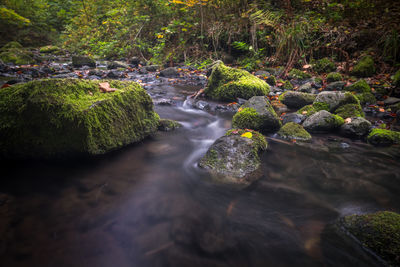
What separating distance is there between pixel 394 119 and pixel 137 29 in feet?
40.5

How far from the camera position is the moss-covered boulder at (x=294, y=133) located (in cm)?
393

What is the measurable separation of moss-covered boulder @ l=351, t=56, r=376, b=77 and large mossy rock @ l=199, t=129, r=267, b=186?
20.9ft

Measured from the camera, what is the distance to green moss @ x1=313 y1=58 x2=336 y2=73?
7.97 metres

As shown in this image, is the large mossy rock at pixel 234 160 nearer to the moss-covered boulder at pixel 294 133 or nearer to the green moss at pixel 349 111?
the moss-covered boulder at pixel 294 133

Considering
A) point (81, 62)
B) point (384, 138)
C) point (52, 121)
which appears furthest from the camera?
point (81, 62)

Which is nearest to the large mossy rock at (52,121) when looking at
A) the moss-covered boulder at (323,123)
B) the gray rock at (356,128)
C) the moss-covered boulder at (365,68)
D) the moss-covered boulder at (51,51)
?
the moss-covered boulder at (323,123)

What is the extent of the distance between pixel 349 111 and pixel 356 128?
0.69 m

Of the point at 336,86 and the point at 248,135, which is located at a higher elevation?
the point at 336,86

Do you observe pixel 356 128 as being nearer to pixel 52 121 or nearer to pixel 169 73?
pixel 52 121

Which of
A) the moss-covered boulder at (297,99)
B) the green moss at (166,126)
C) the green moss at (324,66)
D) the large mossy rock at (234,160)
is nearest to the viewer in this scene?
the large mossy rock at (234,160)

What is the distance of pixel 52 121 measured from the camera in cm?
258

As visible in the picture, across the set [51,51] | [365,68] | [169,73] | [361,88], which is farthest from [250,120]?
[51,51]

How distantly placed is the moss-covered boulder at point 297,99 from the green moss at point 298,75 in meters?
2.77

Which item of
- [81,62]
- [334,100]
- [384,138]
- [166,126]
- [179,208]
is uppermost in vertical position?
[81,62]
